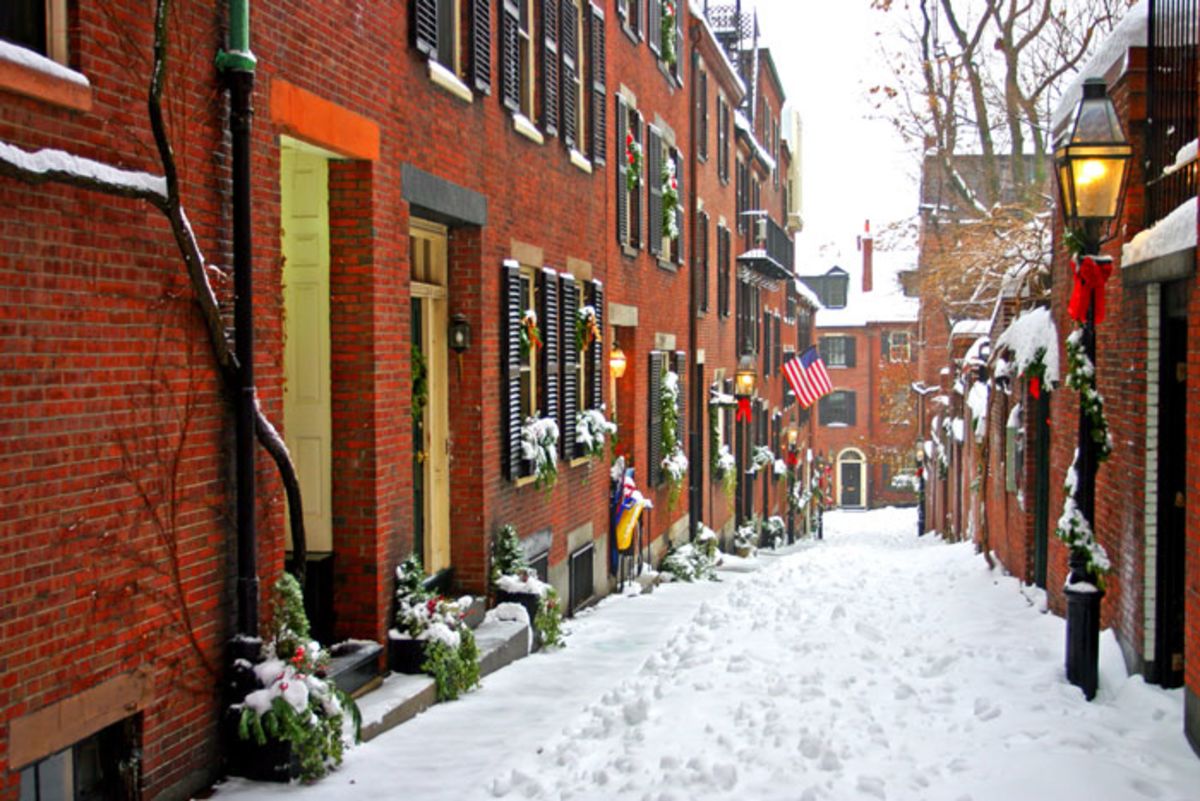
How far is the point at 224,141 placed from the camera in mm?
5504

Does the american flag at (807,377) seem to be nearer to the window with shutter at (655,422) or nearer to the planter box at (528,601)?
the window with shutter at (655,422)

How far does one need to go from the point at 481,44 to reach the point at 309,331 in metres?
3.38

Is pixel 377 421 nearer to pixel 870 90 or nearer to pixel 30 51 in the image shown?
pixel 30 51

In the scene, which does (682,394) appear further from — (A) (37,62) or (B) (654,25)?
(A) (37,62)

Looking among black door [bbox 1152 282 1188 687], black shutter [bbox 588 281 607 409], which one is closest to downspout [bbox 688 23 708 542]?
black shutter [bbox 588 281 607 409]

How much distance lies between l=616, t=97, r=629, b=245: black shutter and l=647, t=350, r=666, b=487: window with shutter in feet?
8.70

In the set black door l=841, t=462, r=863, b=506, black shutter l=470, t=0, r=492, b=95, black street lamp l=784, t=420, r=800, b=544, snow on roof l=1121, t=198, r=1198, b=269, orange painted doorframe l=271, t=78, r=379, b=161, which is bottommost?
black door l=841, t=462, r=863, b=506

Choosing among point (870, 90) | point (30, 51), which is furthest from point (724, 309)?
point (30, 51)

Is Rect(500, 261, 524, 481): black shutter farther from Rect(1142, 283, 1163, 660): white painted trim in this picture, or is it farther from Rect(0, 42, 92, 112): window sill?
Rect(0, 42, 92, 112): window sill

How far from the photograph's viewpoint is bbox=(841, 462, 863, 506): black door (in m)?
58.0

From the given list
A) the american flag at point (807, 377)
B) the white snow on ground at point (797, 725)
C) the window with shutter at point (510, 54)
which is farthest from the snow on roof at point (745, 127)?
the white snow on ground at point (797, 725)

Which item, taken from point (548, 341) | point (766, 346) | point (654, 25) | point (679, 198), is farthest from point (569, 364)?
point (766, 346)

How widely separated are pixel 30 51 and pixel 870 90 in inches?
847

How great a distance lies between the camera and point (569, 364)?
12.2 metres
